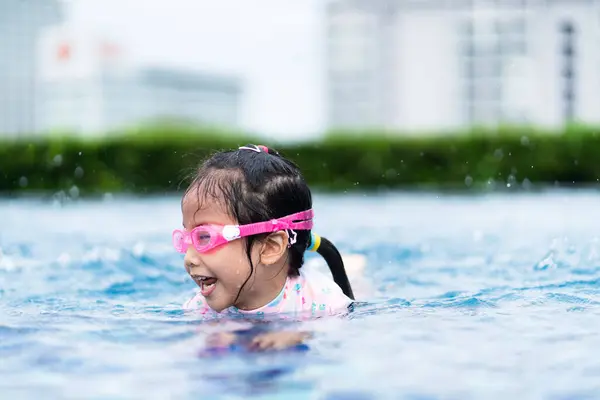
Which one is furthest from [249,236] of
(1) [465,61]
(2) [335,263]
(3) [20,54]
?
(3) [20,54]

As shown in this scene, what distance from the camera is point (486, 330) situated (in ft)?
11.8

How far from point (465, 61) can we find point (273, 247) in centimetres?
2314

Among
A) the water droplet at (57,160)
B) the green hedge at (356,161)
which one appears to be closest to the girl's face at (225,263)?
the green hedge at (356,161)

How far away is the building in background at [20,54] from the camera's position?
6962 centimetres

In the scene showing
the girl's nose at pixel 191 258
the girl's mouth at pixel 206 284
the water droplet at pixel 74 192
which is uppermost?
the girl's nose at pixel 191 258

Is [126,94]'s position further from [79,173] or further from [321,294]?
[321,294]

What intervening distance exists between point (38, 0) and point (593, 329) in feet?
232

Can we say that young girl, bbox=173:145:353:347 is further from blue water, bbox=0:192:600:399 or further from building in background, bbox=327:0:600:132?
building in background, bbox=327:0:600:132

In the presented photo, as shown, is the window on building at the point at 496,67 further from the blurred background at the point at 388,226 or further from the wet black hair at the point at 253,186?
the wet black hair at the point at 253,186

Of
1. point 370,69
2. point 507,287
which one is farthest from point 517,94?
point 507,287

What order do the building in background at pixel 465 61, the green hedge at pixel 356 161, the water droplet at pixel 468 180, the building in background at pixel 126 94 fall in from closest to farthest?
the green hedge at pixel 356 161 → the water droplet at pixel 468 180 → the building in background at pixel 465 61 → the building in background at pixel 126 94

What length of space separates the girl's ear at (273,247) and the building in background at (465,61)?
68.1 feet

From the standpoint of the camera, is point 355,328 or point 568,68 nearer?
point 355,328

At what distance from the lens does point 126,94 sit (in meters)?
120
